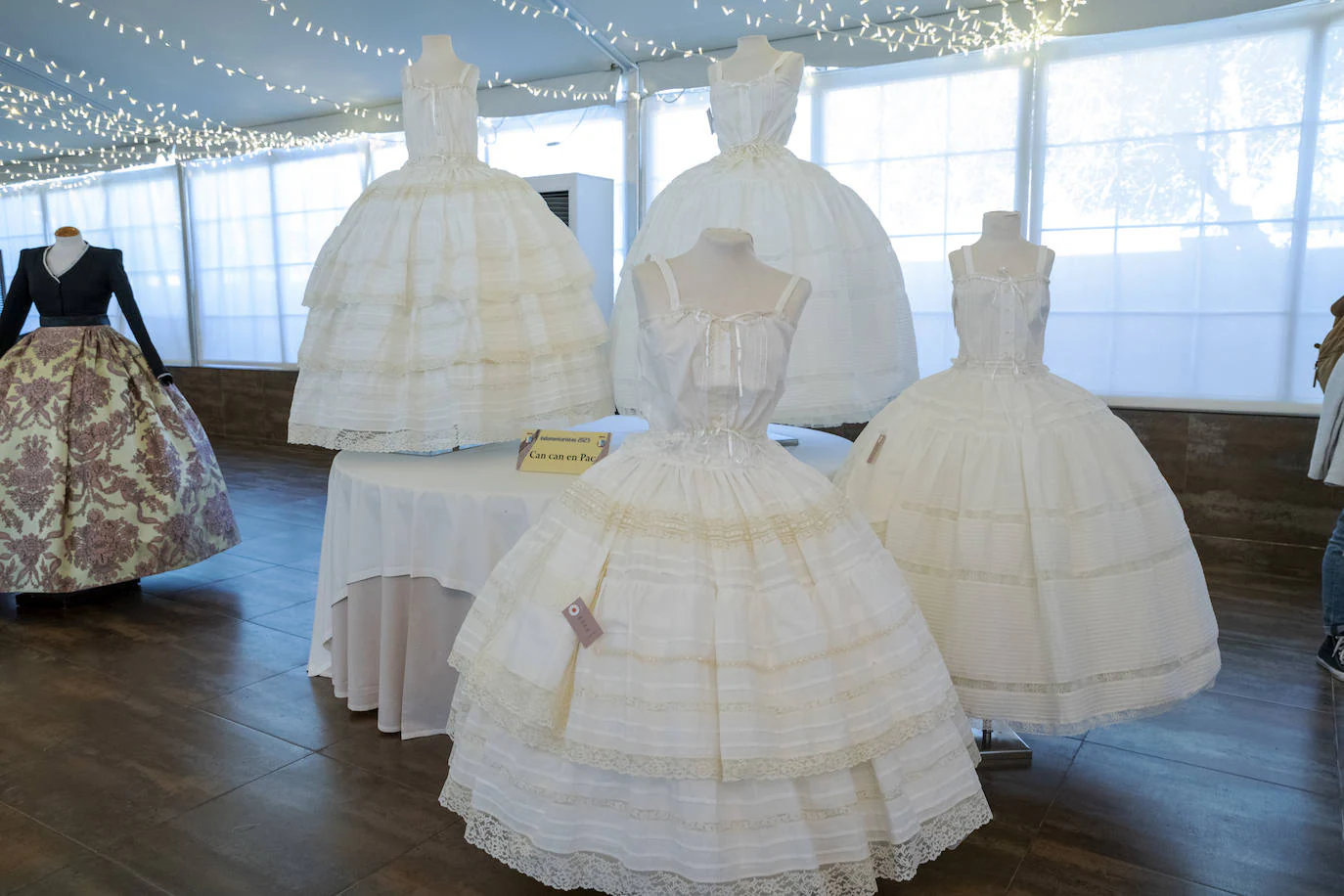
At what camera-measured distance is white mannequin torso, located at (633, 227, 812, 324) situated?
1679 millimetres

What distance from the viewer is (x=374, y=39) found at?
5176mm

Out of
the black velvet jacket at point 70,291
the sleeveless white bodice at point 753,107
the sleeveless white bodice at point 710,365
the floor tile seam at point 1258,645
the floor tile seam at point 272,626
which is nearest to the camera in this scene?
the sleeveless white bodice at point 710,365

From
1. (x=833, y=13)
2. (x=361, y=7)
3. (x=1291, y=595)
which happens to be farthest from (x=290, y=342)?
(x=1291, y=595)

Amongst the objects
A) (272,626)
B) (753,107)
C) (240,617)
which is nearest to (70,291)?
(240,617)

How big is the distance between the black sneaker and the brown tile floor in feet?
0.14

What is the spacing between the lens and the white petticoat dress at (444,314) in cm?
247

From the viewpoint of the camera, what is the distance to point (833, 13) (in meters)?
4.50

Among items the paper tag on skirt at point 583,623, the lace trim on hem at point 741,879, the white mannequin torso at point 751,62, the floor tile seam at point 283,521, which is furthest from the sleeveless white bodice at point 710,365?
the floor tile seam at point 283,521

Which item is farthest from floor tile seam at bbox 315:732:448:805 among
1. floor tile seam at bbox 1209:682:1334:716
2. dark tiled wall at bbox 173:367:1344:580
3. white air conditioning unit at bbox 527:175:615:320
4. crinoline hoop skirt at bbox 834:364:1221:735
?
Answer: dark tiled wall at bbox 173:367:1344:580

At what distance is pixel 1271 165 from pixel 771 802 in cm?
392

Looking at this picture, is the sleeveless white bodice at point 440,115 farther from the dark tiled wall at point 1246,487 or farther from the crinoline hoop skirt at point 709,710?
the dark tiled wall at point 1246,487

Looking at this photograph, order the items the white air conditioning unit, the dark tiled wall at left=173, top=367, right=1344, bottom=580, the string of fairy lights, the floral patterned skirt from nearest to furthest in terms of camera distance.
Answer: the floral patterned skirt < the dark tiled wall at left=173, top=367, right=1344, bottom=580 < the string of fairy lights < the white air conditioning unit

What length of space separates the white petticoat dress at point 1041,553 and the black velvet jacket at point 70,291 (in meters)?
2.93

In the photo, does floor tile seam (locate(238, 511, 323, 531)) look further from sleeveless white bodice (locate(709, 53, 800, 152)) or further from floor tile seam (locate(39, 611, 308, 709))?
sleeveless white bodice (locate(709, 53, 800, 152))
